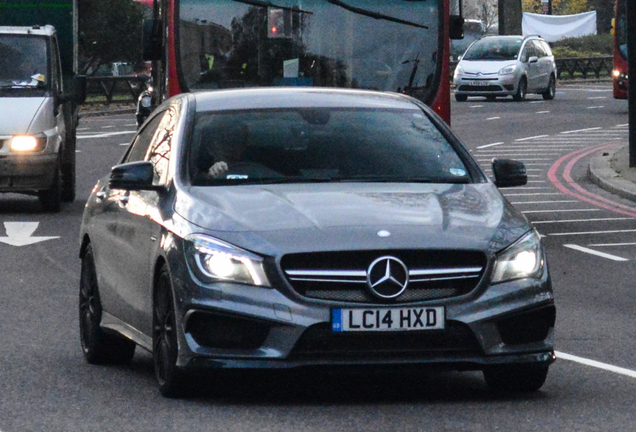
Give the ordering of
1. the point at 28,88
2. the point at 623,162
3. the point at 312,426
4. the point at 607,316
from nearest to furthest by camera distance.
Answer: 1. the point at 312,426
2. the point at 607,316
3. the point at 28,88
4. the point at 623,162

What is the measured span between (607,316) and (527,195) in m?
10.4

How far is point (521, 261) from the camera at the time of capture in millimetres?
7266

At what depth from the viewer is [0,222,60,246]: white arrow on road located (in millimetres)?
15953

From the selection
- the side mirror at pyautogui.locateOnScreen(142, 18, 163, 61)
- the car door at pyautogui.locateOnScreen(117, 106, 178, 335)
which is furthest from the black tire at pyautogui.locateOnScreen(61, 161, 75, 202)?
the car door at pyautogui.locateOnScreen(117, 106, 178, 335)

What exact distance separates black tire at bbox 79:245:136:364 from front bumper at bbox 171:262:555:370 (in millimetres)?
1660

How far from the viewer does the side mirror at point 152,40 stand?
56.1 feet

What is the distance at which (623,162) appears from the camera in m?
24.4

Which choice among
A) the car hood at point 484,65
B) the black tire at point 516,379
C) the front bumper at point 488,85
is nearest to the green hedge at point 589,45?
the front bumper at point 488,85

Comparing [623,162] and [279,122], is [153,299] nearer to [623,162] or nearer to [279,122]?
[279,122]

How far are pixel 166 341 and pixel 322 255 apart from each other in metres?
0.90

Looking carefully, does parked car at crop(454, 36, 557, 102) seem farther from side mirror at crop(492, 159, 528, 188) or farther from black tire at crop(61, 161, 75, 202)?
side mirror at crop(492, 159, 528, 188)

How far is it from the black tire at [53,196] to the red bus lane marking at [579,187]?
20.2ft

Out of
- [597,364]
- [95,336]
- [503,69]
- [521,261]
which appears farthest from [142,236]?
[503,69]

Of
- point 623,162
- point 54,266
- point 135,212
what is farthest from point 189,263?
point 623,162
